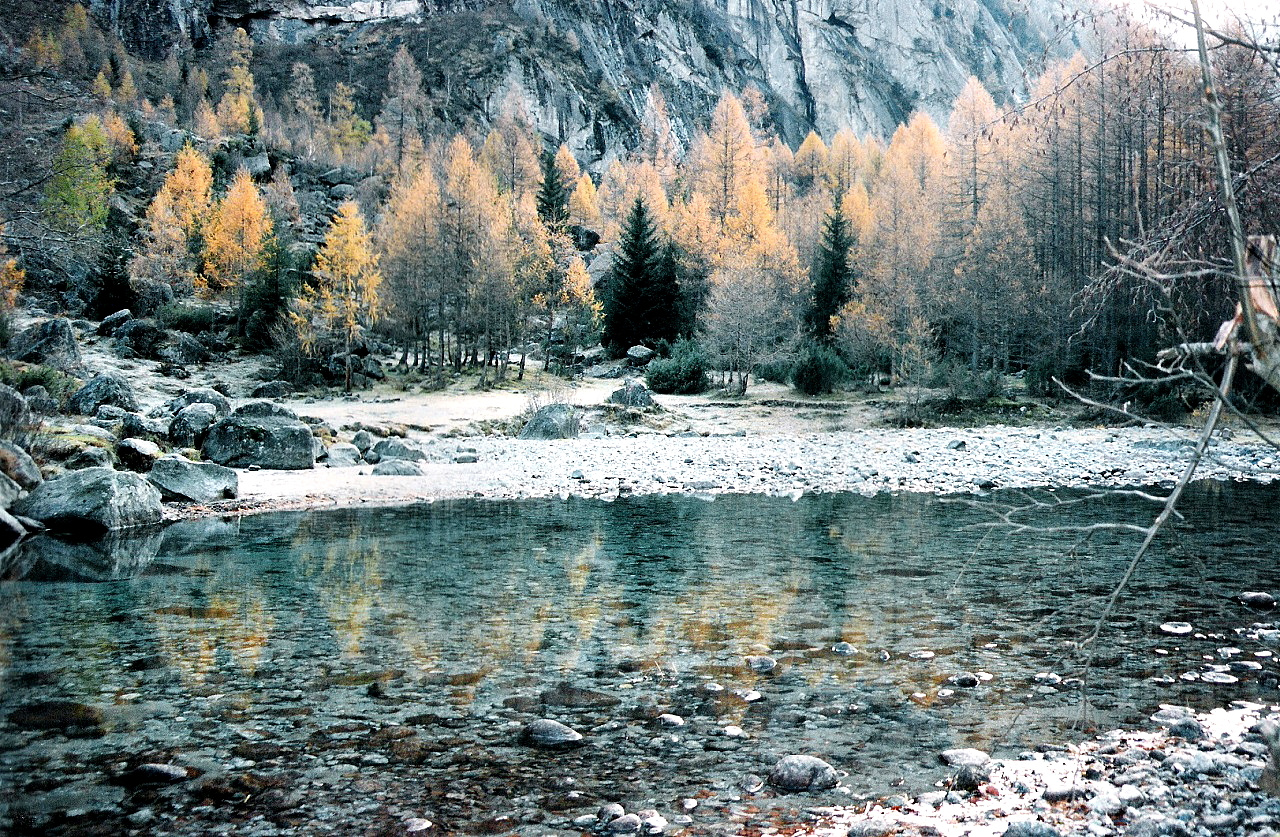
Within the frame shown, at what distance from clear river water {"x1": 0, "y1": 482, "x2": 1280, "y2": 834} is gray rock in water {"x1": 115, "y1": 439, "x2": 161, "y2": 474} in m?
5.98

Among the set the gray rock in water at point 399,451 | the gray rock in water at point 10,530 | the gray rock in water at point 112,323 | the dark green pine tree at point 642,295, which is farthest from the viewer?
the dark green pine tree at point 642,295

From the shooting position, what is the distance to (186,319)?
43938 mm

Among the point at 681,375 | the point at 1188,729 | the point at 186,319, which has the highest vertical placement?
the point at 186,319

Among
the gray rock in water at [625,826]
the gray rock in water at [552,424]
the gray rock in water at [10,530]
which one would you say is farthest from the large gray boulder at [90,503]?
the gray rock in water at [552,424]

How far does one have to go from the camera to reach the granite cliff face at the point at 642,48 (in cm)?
10531

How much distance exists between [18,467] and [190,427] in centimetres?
636

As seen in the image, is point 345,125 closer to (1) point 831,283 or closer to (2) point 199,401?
(1) point 831,283

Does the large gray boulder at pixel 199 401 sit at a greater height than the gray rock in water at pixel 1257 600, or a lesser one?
greater

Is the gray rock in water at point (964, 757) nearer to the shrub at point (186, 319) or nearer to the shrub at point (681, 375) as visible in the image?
the shrub at point (681, 375)

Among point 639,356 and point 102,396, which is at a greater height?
point 639,356

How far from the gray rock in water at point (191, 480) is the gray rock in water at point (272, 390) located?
61.4ft

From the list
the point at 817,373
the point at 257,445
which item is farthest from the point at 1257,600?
the point at 817,373

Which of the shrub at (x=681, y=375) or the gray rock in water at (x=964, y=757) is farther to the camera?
→ the shrub at (x=681, y=375)

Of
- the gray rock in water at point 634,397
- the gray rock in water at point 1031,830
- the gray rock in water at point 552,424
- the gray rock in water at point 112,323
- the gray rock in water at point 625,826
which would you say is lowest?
the gray rock in water at point 625,826
